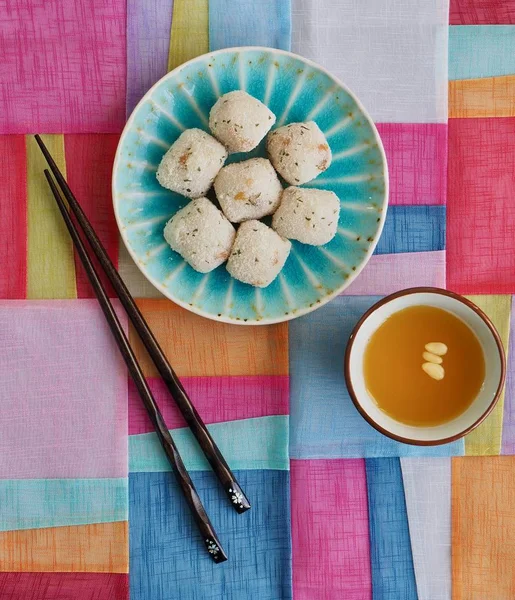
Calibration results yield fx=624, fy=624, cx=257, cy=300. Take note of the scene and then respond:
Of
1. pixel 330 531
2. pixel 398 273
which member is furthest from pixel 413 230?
pixel 330 531

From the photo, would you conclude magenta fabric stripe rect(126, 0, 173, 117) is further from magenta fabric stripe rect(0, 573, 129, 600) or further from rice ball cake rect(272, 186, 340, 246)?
magenta fabric stripe rect(0, 573, 129, 600)

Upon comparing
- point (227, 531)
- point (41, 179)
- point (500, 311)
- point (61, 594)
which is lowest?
point (61, 594)

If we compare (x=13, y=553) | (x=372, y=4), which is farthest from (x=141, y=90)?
(x=13, y=553)

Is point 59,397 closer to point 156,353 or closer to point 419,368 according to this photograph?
point 156,353

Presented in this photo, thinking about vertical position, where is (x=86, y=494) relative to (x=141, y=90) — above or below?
below

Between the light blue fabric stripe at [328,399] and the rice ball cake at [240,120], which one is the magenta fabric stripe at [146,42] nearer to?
the rice ball cake at [240,120]

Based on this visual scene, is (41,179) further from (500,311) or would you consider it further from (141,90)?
(500,311)

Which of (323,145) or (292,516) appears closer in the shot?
(323,145)

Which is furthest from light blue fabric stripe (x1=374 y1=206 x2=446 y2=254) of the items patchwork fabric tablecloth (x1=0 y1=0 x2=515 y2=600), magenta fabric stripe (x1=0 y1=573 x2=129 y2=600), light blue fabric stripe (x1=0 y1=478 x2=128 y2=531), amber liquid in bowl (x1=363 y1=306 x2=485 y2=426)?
magenta fabric stripe (x1=0 y1=573 x2=129 y2=600)
